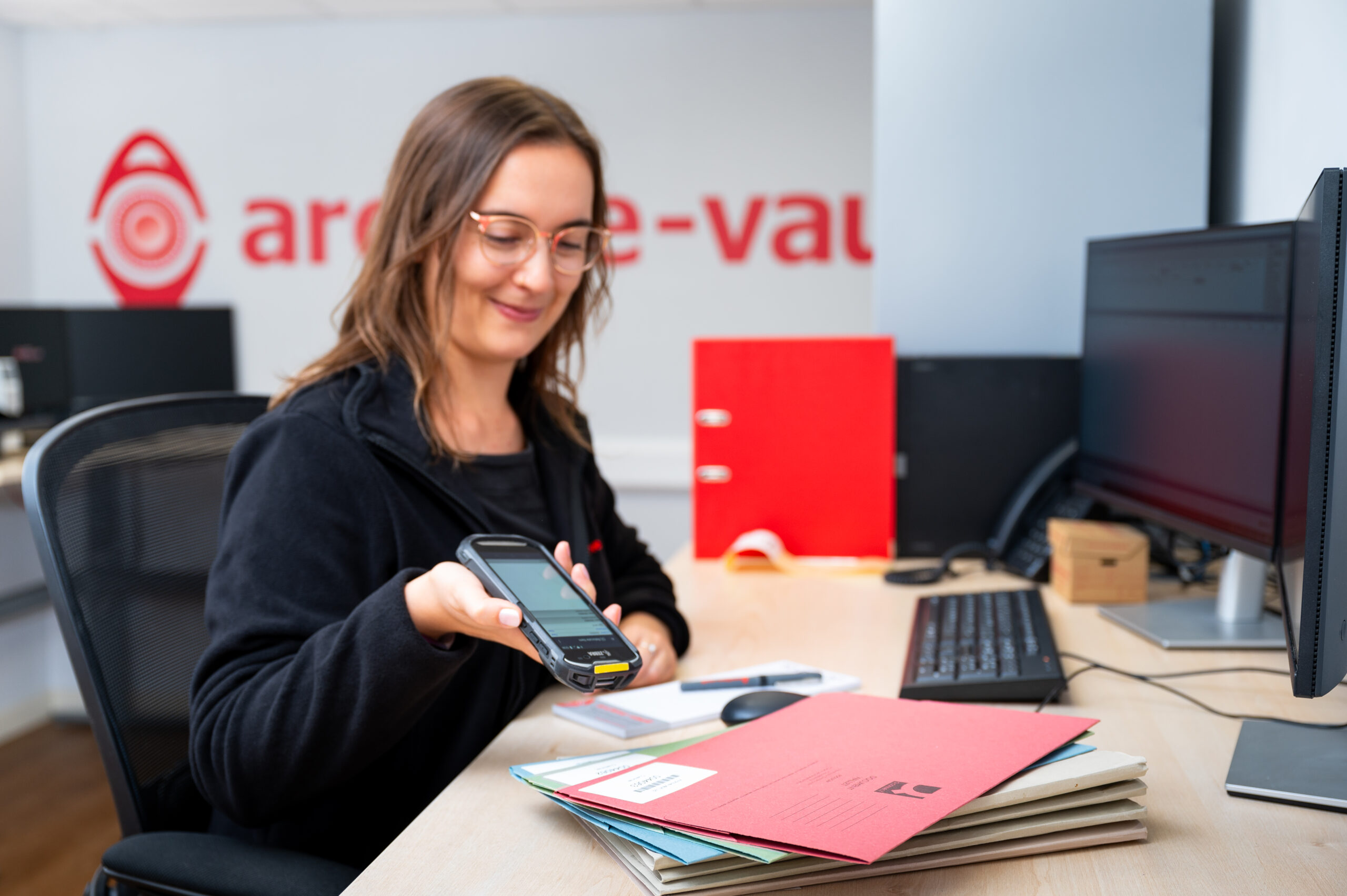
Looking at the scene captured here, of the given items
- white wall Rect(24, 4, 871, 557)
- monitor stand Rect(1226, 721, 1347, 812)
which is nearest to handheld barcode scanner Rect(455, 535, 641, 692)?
monitor stand Rect(1226, 721, 1347, 812)

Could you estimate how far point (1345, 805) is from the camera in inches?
28.3

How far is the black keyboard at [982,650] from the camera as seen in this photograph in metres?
0.96

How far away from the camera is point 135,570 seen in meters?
1.05

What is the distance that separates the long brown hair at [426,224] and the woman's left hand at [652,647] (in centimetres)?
27

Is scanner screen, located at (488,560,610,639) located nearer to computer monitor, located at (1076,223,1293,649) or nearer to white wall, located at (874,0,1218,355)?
computer monitor, located at (1076,223,1293,649)

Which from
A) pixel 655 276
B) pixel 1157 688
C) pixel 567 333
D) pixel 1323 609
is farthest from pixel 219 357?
pixel 1323 609

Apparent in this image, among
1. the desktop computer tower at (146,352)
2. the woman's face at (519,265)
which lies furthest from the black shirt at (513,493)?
the desktop computer tower at (146,352)

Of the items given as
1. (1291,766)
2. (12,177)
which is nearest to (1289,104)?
(1291,766)

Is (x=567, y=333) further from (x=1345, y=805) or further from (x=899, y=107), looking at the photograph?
(x=1345, y=805)

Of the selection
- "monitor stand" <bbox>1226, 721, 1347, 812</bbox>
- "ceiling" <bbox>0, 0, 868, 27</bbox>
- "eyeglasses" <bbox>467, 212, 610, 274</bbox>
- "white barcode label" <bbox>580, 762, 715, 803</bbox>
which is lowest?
"monitor stand" <bbox>1226, 721, 1347, 812</bbox>

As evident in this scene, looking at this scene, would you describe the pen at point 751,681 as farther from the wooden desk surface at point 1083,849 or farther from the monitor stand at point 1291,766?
the monitor stand at point 1291,766

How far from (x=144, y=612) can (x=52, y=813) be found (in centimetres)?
219

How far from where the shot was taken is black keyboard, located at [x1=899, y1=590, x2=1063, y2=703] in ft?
3.16

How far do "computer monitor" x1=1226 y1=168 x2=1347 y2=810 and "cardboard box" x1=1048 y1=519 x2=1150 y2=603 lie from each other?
0.51 metres
